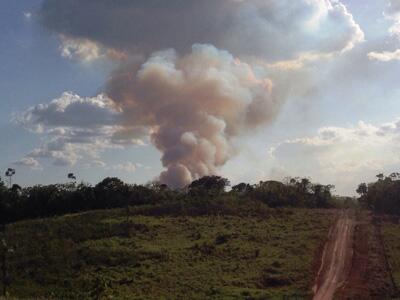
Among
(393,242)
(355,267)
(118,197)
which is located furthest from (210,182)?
(355,267)

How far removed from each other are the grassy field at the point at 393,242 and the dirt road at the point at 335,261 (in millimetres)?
4222

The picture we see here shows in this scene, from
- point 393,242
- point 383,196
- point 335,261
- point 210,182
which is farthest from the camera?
point 210,182

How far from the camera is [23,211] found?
10625 cm

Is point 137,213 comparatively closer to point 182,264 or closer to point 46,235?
point 46,235

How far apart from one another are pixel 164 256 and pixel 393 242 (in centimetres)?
2815

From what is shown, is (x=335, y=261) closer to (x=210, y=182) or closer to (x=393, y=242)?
(x=393, y=242)

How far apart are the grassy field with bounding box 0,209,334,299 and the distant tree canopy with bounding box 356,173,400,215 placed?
13.5 metres

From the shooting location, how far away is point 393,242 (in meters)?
64.6

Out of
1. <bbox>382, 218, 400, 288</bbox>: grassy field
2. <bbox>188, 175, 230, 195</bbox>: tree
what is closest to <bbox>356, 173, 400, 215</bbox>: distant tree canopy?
<bbox>382, 218, 400, 288</bbox>: grassy field

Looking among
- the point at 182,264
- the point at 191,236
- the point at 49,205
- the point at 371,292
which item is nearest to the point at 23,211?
the point at 49,205

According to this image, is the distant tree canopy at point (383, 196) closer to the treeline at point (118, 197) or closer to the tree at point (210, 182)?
the treeline at point (118, 197)

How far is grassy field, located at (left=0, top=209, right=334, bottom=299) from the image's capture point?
49.5 meters

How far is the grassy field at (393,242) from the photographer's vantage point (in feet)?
174

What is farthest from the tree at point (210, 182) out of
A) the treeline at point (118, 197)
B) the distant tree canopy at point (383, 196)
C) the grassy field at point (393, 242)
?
the grassy field at point (393, 242)
